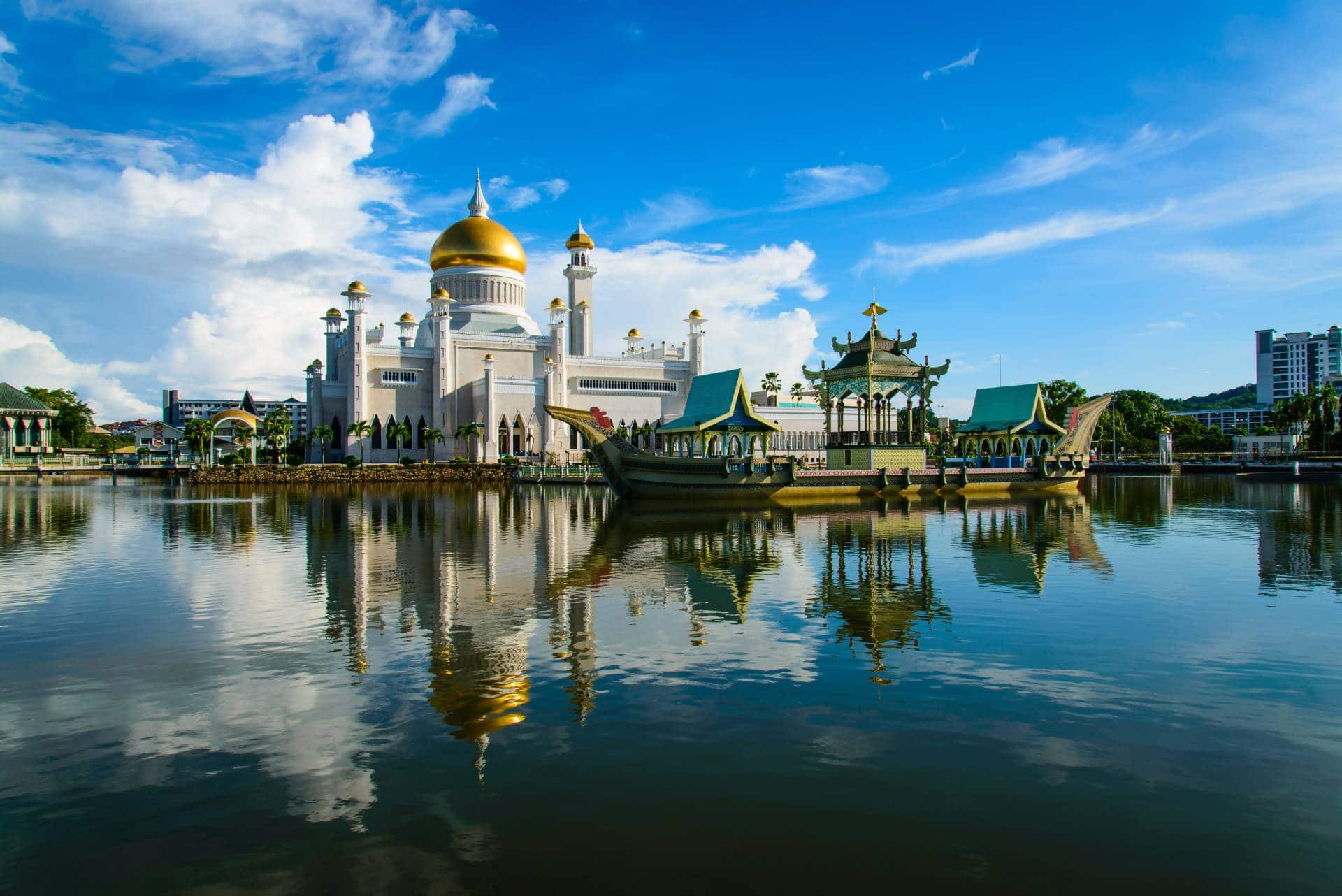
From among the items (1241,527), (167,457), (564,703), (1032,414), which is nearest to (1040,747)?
(564,703)

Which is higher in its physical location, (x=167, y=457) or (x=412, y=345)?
(x=412, y=345)

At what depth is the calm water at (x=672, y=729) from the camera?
501 centimetres

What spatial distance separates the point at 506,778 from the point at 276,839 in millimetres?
1543

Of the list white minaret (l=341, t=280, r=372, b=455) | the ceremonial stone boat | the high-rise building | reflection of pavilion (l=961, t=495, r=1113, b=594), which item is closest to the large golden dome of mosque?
white minaret (l=341, t=280, r=372, b=455)

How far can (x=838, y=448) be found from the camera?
40.4 m

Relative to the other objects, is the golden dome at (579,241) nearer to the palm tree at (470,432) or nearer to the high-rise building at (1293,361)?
the palm tree at (470,432)

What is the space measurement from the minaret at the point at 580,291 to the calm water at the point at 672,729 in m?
64.9

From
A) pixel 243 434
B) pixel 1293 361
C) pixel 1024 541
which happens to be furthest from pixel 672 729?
pixel 1293 361

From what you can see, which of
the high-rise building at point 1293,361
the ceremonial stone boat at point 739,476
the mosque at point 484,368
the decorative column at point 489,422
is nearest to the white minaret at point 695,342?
the mosque at point 484,368

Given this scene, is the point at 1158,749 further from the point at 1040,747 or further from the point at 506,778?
the point at 506,778

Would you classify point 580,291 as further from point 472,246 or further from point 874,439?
point 874,439

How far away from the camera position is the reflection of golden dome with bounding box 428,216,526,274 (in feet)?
249

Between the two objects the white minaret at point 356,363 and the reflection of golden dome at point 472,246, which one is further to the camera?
the reflection of golden dome at point 472,246

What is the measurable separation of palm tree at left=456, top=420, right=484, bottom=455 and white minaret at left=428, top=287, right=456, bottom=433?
1703 millimetres
